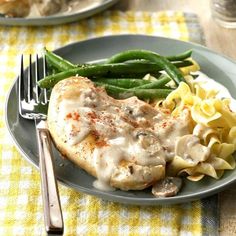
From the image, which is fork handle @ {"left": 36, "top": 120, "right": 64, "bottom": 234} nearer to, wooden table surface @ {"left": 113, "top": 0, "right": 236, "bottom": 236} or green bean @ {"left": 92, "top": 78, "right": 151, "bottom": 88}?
green bean @ {"left": 92, "top": 78, "right": 151, "bottom": 88}

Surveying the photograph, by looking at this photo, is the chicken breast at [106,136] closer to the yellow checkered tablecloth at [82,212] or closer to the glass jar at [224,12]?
the yellow checkered tablecloth at [82,212]

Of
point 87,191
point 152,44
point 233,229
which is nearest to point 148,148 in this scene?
point 87,191

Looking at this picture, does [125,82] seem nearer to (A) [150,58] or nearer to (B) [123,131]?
(A) [150,58]

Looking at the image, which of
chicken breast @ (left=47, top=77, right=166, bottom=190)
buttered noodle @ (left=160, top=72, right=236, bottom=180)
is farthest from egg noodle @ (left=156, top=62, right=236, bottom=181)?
chicken breast @ (left=47, top=77, right=166, bottom=190)

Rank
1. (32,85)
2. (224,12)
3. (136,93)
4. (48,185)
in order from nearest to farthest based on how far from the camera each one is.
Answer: (48,185)
(136,93)
(32,85)
(224,12)

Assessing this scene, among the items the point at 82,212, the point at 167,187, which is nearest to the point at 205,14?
the point at 167,187

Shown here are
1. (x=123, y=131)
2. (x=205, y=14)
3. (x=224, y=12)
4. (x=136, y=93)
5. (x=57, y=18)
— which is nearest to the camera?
(x=123, y=131)
